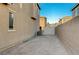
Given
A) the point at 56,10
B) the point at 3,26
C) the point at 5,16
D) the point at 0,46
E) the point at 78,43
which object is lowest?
the point at 0,46

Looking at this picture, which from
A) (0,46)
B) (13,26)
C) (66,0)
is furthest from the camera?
(13,26)

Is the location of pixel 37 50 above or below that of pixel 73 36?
below

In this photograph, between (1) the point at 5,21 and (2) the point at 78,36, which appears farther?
(1) the point at 5,21

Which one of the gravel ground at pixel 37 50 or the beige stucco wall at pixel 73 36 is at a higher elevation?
the beige stucco wall at pixel 73 36

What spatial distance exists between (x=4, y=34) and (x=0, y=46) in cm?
61

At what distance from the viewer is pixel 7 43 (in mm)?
5879

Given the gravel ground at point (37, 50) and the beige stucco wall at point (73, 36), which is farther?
the gravel ground at point (37, 50)

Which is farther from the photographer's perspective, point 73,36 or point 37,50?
point 37,50

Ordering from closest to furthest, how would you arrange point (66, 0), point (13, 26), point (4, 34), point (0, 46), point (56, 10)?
point (66, 0) < point (0, 46) < point (4, 34) < point (13, 26) < point (56, 10)

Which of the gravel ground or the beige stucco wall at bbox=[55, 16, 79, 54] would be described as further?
the gravel ground

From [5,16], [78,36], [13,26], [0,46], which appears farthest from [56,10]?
[78,36]

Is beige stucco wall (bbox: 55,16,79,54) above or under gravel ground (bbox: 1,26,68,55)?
above
